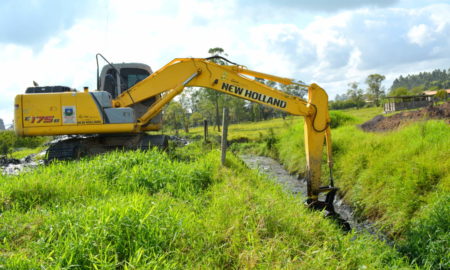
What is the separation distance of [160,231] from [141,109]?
7.20m

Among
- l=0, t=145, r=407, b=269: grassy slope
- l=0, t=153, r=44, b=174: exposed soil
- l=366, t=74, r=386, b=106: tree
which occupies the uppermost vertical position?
l=366, t=74, r=386, b=106: tree

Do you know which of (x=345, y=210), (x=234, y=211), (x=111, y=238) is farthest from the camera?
(x=345, y=210)

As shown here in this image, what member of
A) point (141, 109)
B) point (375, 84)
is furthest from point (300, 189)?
point (375, 84)

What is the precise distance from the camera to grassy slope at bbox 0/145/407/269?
10.2 ft

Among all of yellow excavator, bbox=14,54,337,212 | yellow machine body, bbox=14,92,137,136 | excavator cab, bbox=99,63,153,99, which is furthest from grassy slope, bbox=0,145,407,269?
excavator cab, bbox=99,63,153,99

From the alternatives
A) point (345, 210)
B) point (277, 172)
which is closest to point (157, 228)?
point (345, 210)

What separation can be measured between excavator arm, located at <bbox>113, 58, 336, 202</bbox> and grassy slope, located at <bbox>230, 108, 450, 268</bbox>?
117 centimetres

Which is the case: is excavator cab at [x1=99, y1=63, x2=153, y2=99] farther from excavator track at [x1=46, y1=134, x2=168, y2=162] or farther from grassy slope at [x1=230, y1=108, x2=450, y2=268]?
grassy slope at [x1=230, y1=108, x2=450, y2=268]

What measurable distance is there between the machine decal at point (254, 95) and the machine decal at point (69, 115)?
4112mm

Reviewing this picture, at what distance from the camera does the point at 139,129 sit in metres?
9.20

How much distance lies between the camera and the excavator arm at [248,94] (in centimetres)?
685

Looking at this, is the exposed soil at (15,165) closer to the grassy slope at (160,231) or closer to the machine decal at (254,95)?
the grassy slope at (160,231)

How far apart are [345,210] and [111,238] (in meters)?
6.18

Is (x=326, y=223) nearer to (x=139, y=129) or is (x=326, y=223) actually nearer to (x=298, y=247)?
(x=298, y=247)
